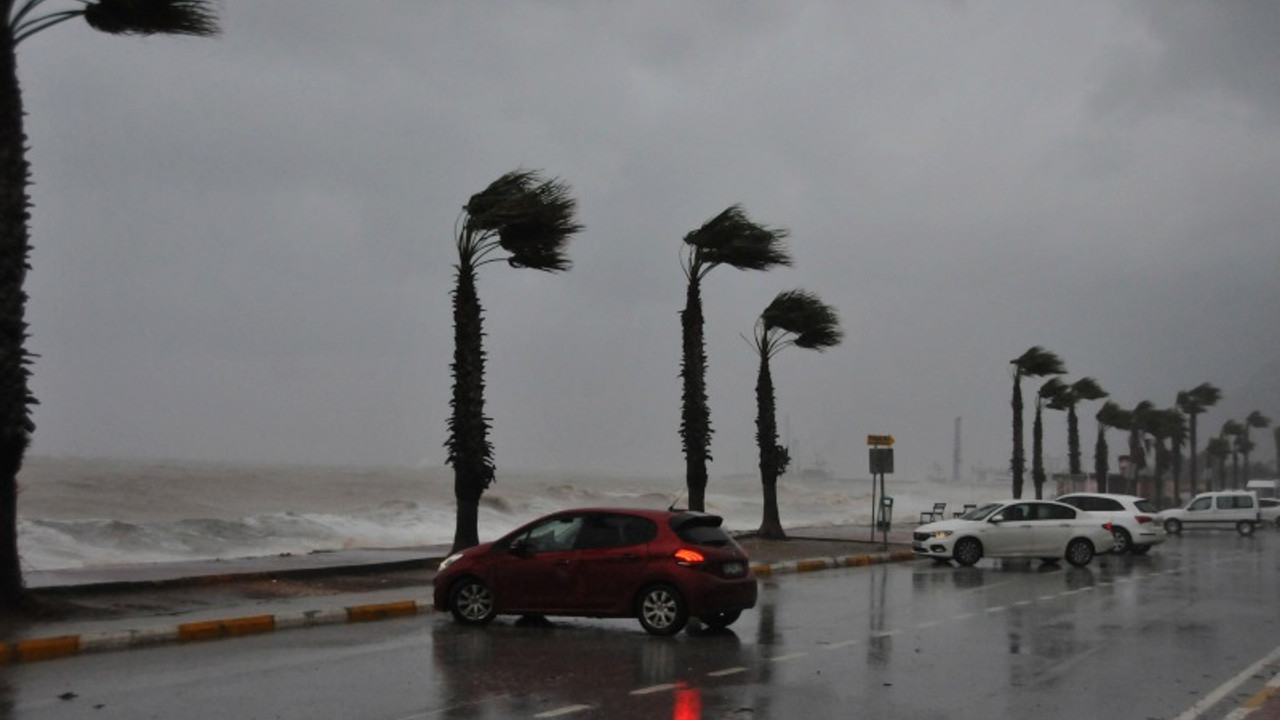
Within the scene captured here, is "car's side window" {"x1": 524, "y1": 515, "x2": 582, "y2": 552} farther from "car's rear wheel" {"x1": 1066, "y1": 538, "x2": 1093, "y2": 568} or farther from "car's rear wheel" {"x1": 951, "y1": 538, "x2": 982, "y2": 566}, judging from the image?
"car's rear wheel" {"x1": 1066, "y1": 538, "x2": 1093, "y2": 568}

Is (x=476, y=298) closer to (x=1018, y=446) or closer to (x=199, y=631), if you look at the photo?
(x=199, y=631)

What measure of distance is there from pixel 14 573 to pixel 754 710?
9667mm

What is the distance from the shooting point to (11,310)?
558 inches

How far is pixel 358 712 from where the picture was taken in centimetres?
902

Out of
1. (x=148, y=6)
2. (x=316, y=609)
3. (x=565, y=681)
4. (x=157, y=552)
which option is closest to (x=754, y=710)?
(x=565, y=681)

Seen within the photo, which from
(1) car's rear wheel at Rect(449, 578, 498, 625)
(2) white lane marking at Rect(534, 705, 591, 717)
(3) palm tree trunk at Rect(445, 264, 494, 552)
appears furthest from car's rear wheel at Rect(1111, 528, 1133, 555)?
(2) white lane marking at Rect(534, 705, 591, 717)

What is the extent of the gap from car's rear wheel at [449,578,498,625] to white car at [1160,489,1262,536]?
42.2m

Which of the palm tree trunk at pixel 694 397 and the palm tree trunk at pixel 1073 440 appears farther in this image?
the palm tree trunk at pixel 1073 440

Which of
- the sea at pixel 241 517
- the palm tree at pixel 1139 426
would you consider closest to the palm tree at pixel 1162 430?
the palm tree at pixel 1139 426

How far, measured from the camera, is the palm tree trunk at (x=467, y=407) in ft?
75.3

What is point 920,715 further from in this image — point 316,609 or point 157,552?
point 157,552

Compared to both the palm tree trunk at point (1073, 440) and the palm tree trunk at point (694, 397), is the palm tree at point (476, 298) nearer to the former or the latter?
the palm tree trunk at point (694, 397)

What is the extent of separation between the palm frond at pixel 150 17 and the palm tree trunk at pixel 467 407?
8.71 meters

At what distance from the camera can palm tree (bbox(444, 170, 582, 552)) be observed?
22.7 metres
